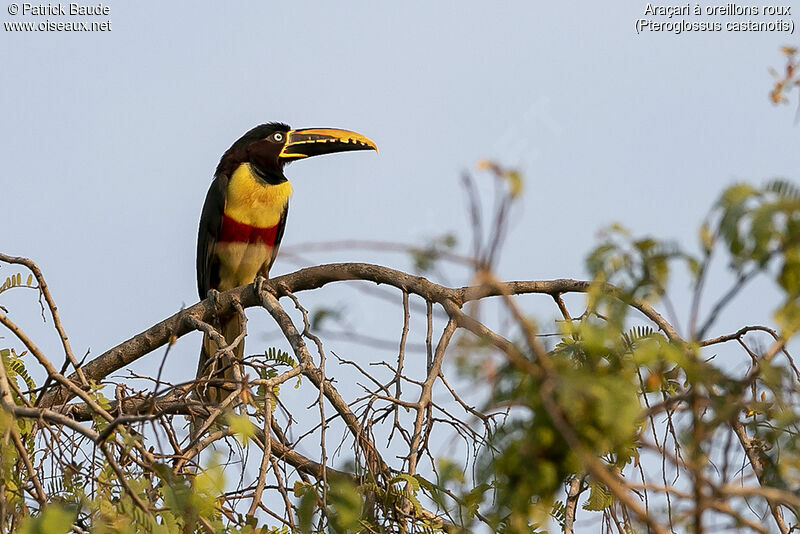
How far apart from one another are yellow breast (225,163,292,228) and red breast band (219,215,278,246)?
0.07 feet

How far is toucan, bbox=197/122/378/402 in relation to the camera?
17.5 ft

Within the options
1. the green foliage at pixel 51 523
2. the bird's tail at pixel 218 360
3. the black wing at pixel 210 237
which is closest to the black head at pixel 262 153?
the black wing at pixel 210 237

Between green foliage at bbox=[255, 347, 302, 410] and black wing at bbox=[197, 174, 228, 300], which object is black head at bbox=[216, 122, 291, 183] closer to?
black wing at bbox=[197, 174, 228, 300]

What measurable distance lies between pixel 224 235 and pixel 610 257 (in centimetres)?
425

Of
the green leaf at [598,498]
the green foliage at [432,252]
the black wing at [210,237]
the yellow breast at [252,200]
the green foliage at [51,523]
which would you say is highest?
the yellow breast at [252,200]

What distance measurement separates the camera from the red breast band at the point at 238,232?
17.5ft

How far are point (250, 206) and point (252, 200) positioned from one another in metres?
0.04

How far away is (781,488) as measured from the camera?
1.41m

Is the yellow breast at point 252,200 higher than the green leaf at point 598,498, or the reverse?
the yellow breast at point 252,200

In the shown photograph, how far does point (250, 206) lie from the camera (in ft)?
17.6

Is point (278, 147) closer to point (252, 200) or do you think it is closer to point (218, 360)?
point (252, 200)

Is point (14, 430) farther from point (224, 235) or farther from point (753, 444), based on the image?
point (224, 235)

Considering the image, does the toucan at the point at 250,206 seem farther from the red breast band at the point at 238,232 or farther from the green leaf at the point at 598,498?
the green leaf at the point at 598,498

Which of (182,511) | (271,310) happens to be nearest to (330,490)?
(182,511)
